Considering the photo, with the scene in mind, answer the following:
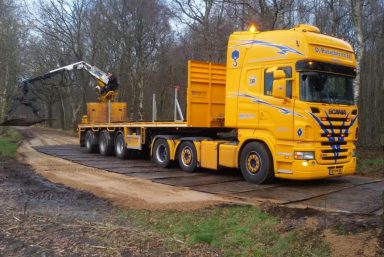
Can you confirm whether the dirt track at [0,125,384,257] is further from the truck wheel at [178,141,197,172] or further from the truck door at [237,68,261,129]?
the truck door at [237,68,261,129]

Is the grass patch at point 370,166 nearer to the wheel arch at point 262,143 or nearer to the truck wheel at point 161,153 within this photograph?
the wheel arch at point 262,143

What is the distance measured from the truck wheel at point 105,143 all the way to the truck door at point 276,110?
31.0ft

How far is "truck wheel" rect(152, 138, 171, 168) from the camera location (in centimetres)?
1584

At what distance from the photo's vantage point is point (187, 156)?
15.0 meters

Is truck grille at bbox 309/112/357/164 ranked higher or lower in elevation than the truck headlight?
higher

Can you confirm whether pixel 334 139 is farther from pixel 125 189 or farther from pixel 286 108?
pixel 125 189

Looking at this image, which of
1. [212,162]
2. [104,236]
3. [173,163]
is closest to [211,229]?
[104,236]

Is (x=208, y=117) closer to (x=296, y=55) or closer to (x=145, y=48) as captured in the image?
(x=296, y=55)

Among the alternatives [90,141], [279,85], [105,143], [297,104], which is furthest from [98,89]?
[297,104]

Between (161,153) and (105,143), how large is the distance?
4.56 m

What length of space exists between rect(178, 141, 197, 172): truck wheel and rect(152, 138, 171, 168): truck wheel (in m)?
0.70

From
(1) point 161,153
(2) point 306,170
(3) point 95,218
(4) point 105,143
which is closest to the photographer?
(3) point 95,218

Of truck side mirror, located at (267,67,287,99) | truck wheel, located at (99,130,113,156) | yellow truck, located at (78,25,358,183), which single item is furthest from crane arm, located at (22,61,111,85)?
truck side mirror, located at (267,67,287,99)

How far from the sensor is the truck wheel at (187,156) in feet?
47.9
